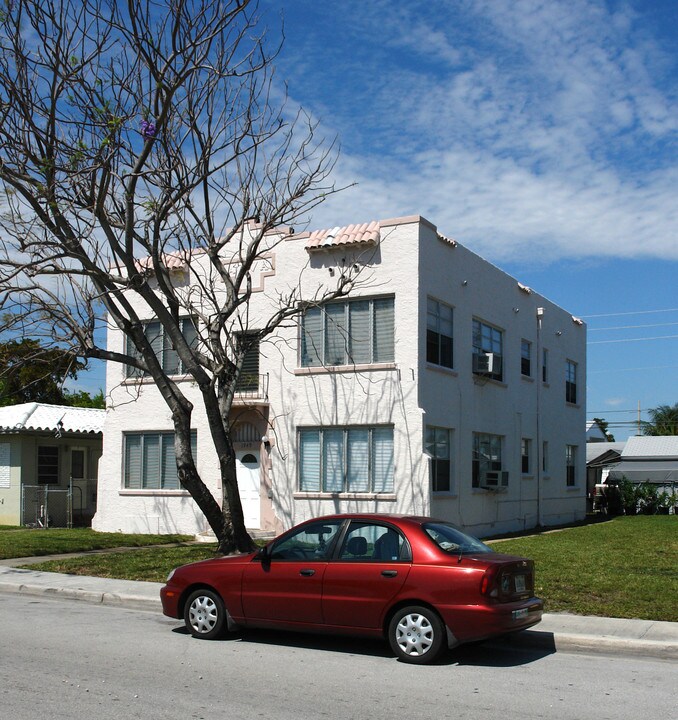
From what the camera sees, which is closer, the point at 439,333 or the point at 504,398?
the point at 439,333

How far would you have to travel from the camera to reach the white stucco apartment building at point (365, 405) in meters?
20.5

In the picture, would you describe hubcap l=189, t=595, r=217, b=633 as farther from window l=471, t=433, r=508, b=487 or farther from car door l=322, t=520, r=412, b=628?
window l=471, t=433, r=508, b=487

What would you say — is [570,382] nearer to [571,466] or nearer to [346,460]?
[571,466]

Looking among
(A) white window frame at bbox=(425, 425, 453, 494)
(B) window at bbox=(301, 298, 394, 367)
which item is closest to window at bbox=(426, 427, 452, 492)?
(A) white window frame at bbox=(425, 425, 453, 494)

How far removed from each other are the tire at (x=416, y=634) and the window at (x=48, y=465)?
2056 centimetres

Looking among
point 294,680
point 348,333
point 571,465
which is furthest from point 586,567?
point 571,465

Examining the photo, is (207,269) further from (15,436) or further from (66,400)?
(66,400)

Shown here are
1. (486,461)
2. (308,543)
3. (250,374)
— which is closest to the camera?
(308,543)

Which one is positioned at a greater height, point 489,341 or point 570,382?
point 489,341

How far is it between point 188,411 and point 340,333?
5243mm

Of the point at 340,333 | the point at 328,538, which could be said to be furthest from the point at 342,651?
the point at 340,333

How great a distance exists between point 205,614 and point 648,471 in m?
35.2

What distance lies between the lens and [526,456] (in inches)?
1065

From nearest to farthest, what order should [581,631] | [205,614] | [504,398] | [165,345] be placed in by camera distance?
[205,614], [581,631], [165,345], [504,398]
